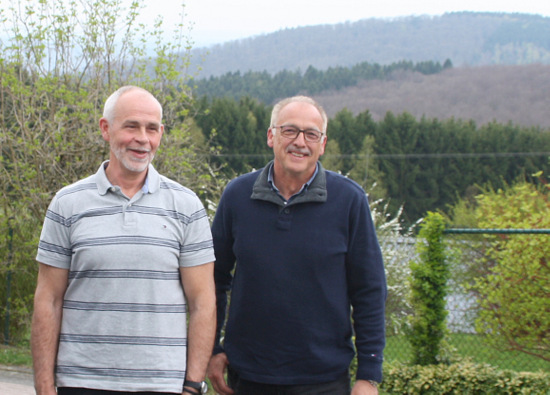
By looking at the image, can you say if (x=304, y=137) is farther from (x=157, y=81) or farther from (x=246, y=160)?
(x=246, y=160)

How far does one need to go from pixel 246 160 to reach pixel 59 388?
130 ft

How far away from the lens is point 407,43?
14462 cm

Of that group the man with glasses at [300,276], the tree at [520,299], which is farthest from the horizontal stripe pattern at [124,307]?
the tree at [520,299]

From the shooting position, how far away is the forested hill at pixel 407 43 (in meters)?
132

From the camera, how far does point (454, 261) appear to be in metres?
5.50

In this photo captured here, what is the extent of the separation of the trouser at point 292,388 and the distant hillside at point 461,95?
6448cm

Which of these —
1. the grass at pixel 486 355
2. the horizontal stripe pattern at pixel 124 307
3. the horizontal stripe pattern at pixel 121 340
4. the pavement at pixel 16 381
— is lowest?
the pavement at pixel 16 381

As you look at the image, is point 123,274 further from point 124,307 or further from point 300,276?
point 300,276

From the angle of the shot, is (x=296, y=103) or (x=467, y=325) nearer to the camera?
(x=296, y=103)

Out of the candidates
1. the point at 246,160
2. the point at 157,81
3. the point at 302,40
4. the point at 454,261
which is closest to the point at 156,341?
the point at 454,261

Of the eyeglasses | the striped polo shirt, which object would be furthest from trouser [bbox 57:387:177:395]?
the eyeglasses

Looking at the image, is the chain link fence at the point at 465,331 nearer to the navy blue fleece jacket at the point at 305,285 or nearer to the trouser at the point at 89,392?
the navy blue fleece jacket at the point at 305,285

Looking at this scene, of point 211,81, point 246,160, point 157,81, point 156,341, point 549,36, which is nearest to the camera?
point 156,341

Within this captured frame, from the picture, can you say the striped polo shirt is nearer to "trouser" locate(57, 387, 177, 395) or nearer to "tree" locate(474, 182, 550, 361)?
"trouser" locate(57, 387, 177, 395)
